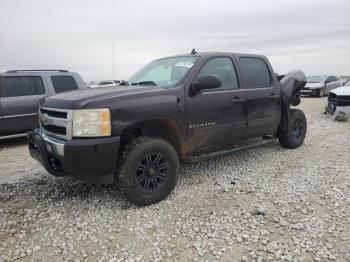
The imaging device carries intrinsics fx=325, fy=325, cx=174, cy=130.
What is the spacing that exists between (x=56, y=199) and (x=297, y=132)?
4.69m

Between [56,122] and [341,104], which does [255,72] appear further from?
[341,104]

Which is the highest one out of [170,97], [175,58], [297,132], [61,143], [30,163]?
[175,58]

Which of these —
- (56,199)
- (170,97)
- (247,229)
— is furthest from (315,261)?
(56,199)

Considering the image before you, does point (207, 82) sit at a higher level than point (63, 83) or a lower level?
higher

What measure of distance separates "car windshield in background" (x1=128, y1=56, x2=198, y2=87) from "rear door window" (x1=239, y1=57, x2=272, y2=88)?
1006mm

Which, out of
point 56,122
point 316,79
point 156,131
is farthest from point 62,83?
point 316,79

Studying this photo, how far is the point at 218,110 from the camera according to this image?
4.57 meters

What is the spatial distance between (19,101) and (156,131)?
195 inches

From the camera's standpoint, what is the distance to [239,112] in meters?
4.91

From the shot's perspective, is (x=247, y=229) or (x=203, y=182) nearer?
(x=247, y=229)

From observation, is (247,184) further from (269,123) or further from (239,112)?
(269,123)

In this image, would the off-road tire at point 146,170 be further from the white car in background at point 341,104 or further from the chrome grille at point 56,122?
the white car in background at point 341,104

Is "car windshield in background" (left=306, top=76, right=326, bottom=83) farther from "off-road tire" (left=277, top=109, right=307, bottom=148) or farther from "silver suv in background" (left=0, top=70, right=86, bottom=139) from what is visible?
"silver suv in background" (left=0, top=70, right=86, bottom=139)

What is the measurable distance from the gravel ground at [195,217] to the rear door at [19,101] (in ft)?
8.18
